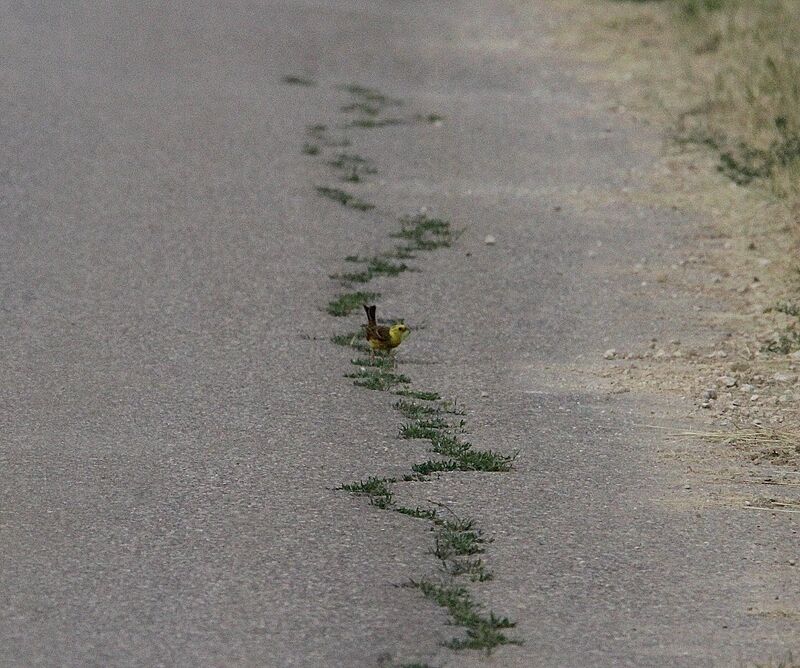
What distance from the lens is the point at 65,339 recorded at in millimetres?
7422

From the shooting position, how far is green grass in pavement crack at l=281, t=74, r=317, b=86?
13859mm

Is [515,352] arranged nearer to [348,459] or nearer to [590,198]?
[348,459]

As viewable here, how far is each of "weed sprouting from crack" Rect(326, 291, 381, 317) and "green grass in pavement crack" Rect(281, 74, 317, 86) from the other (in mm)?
5818

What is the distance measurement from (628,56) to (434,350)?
8343 millimetres

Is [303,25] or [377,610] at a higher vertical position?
[303,25]

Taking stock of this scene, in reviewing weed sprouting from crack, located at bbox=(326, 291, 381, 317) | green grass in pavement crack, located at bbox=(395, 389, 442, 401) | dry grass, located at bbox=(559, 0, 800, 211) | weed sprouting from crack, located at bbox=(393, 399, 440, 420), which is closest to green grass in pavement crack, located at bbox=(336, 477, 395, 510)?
weed sprouting from crack, located at bbox=(393, 399, 440, 420)

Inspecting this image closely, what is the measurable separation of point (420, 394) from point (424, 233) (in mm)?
2976

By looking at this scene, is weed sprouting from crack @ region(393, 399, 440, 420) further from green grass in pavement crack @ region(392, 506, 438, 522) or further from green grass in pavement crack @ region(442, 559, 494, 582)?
green grass in pavement crack @ region(442, 559, 494, 582)

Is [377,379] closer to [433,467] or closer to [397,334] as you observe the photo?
[397,334]

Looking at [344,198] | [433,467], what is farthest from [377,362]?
[344,198]

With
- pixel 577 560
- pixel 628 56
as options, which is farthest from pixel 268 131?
pixel 577 560

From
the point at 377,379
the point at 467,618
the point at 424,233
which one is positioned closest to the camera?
the point at 467,618

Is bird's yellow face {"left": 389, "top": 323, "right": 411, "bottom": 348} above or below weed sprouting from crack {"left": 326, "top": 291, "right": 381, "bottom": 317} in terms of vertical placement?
below

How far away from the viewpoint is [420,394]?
6875mm
